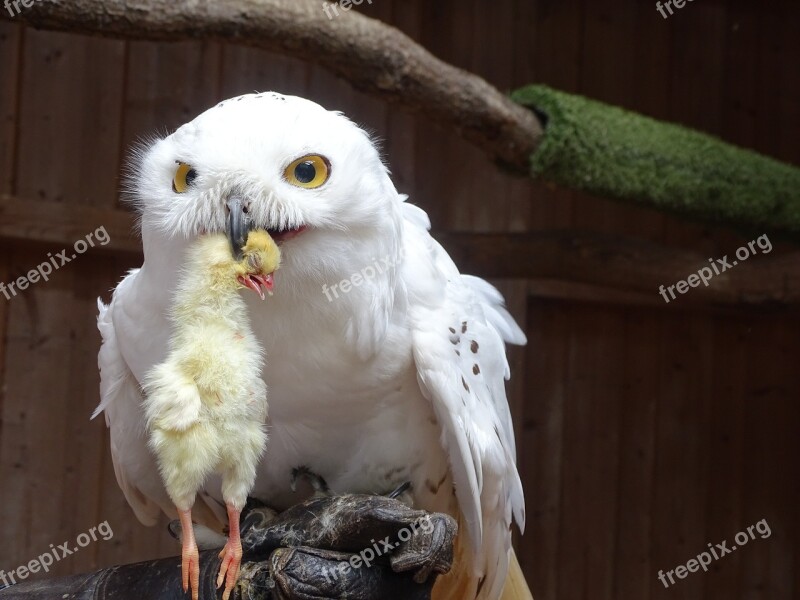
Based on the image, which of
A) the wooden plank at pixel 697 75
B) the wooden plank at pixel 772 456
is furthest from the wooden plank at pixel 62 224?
the wooden plank at pixel 772 456

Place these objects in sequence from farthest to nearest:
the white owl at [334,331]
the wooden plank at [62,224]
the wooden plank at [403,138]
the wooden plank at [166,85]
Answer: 1. the wooden plank at [403,138]
2. the wooden plank at [166,85]
3. the wooden plank at [62,224]
4. the white owl at [334,331]

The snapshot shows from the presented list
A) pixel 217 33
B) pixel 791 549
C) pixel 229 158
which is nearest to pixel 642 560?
pixel 791 549

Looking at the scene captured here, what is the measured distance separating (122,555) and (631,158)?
2373 mm

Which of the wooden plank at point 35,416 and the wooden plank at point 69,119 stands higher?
the wooden plank at point 69,119

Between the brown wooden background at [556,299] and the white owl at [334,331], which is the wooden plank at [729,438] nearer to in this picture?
the brown wooden background at [556,299]

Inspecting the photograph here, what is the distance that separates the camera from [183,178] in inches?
62.5

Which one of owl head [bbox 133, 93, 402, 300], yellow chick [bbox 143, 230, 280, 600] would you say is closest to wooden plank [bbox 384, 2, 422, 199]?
owl head [bbox 133, 93, 402, 300]

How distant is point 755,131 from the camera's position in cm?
479

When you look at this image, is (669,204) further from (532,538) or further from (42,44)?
(42,44)

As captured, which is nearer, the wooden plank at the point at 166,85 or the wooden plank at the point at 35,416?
the wooden plank at the point at 35,416

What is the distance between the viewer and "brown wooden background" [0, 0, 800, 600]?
350 cm

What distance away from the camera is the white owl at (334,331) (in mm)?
1554

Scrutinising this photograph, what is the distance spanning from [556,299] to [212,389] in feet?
9.82

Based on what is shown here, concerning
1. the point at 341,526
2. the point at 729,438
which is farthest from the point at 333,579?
the point at 729,438
